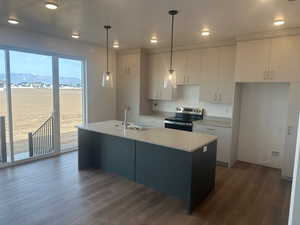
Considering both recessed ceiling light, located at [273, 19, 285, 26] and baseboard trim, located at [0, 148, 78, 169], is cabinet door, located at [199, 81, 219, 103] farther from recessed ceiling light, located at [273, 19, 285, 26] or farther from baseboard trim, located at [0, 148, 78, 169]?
baseboard trim, located at [0, 148, 78, 169]

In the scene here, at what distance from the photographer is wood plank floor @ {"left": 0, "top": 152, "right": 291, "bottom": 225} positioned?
244 cm

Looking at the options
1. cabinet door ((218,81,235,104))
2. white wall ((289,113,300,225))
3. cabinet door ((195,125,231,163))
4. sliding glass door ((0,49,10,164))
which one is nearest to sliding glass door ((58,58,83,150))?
sliding glass door ((0,49,10,164))

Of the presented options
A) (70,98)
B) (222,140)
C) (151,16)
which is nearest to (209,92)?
(222,140)

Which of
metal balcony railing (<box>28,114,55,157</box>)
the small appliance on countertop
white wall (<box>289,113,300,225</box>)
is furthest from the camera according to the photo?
the small appliance on countertop

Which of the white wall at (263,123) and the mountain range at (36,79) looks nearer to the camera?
the mountain range at (36,79)

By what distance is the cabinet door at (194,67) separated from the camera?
186 inches

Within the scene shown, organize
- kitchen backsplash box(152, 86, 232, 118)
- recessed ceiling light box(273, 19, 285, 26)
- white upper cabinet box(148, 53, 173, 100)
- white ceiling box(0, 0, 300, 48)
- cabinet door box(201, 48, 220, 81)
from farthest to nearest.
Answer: white upper cabinet box(148, 53, 173, 100)
kitchen backsplash box(152, 86, 232, 118)
cabinet door box(201, 48, 220, 81)
recessed ceiling light box(273, 19, 285, 26)
white ceiling box(0, 0, 300, 48)

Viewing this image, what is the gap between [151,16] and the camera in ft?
10.00

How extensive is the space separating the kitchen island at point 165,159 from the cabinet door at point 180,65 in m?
2.07

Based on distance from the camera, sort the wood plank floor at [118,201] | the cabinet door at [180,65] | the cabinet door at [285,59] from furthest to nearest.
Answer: the cabinet door at [180,65]
the cabinet door at [285,59]
the wood plank floor at [118,201]

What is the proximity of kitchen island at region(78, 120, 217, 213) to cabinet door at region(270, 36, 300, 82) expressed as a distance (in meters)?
1.83

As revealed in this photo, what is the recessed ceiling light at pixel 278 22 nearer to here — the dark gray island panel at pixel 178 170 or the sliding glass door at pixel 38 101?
the dark gray island panel at pixel 178 170

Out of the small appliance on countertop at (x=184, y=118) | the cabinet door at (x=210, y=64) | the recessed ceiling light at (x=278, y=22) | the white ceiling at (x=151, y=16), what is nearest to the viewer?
the white ceiling at (x=151, y=16)

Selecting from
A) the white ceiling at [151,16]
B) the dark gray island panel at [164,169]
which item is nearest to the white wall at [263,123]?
the white ceiling at [151,16]
